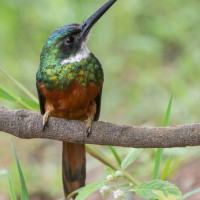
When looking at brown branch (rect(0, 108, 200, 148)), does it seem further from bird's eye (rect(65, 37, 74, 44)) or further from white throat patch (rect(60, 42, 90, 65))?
bird's eye (rect(65, 37, 74, 44))

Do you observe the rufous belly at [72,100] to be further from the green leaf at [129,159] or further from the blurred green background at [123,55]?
the blurred green background at [123,55]

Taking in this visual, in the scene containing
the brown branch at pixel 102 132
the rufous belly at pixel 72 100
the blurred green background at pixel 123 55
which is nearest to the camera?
the brown branch at pixel 102 132

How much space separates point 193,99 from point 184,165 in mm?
767

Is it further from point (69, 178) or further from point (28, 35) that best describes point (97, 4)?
point (69, 178)

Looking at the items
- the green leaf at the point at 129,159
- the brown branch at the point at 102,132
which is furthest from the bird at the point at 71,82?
the green leaf at the point at 129,159

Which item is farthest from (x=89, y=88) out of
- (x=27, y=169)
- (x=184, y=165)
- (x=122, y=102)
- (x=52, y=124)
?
(x=122, y=102)

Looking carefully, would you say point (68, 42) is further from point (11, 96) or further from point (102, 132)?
point (102, 132)

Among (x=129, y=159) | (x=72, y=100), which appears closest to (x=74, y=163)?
(x=72, y=100)

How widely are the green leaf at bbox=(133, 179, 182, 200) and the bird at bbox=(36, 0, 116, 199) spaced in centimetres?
47

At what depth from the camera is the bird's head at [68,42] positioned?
2205 millimetres

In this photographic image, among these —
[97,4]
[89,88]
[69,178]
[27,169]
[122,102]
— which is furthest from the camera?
[97,4]

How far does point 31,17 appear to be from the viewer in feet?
16.8

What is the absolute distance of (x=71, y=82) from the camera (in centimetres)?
206

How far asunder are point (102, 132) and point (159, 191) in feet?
1.17
